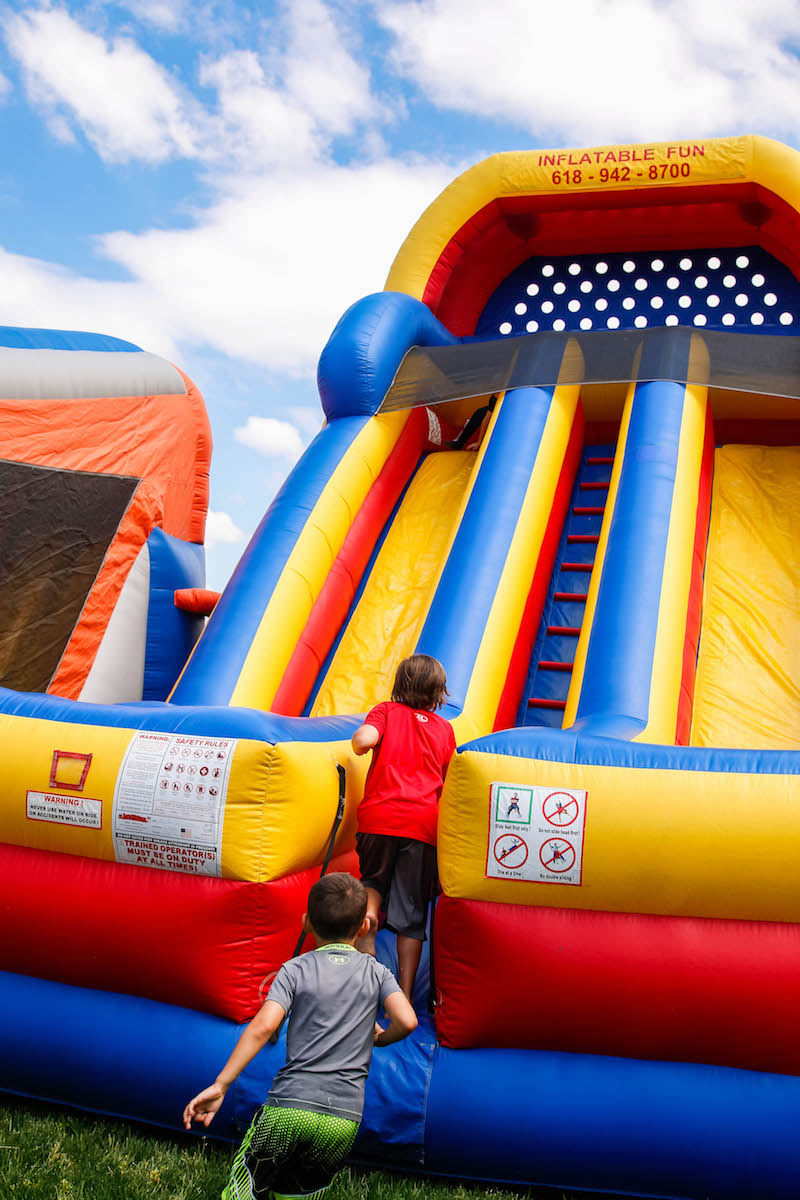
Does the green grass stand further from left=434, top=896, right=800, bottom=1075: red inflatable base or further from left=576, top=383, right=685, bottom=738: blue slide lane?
left=576, top=383, right=685, bottom=738: blue slide lane

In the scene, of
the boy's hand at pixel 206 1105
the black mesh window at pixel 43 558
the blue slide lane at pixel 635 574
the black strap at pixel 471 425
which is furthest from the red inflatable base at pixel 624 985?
the black strap at pixel 471 425

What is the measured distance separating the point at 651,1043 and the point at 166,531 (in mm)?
3216

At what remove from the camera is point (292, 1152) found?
5.81 ft

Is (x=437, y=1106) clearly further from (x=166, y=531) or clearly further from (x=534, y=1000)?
(x=166, y=531)

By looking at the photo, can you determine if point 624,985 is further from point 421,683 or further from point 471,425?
point 471,425

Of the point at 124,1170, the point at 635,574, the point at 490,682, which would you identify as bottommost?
the point at 124,1170

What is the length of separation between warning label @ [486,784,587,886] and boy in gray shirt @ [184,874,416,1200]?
441 millimetres

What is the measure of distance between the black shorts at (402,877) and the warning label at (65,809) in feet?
2.21

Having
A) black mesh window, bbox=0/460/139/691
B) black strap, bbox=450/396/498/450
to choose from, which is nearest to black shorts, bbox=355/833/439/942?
black mesh window, bbox=0/460/139/691

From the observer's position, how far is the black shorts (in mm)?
2553

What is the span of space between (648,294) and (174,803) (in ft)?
13.6

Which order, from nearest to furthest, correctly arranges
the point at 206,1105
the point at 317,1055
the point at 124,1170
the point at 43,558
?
the point at 206,1105, the point at 317,1055, the point at 124,1170, the point at 43,558

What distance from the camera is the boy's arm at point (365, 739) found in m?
2.61

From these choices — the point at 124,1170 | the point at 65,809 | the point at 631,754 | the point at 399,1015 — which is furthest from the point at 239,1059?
the point at 631,754
